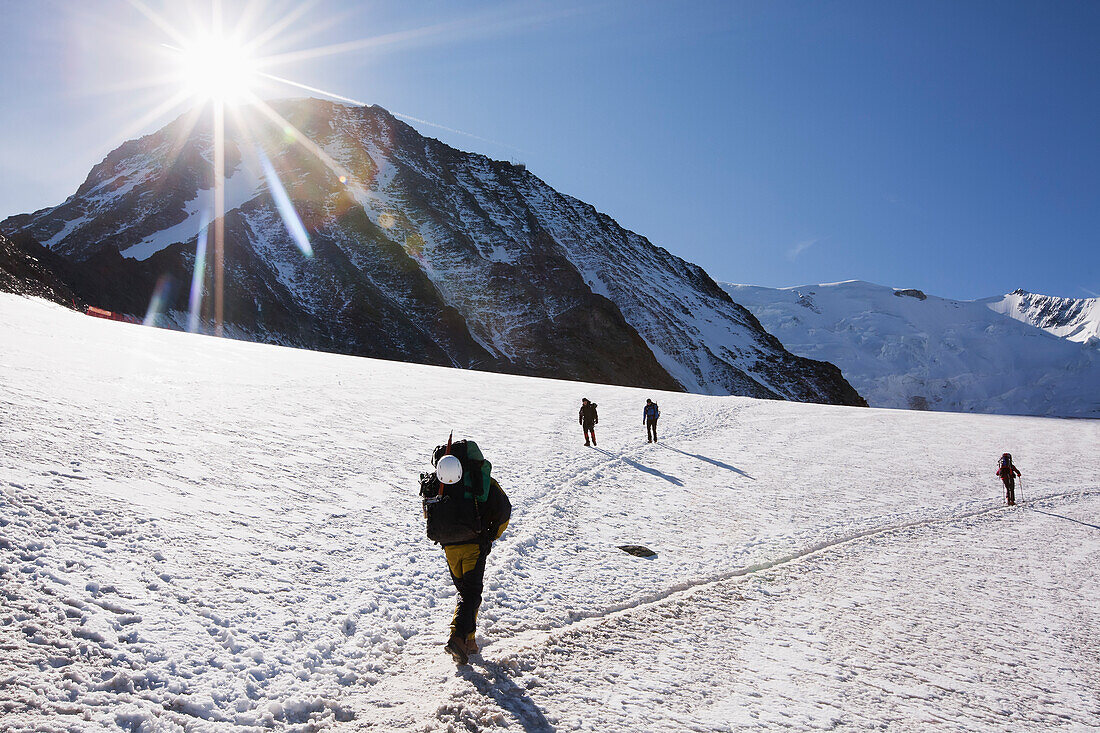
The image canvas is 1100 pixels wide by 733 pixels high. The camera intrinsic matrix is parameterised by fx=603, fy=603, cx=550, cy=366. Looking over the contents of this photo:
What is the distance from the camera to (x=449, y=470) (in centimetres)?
459

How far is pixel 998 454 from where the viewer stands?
20484 millimetres

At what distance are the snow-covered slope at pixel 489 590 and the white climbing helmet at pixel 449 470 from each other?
4.94 feet

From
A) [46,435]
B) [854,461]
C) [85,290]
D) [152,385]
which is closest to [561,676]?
[46,435]

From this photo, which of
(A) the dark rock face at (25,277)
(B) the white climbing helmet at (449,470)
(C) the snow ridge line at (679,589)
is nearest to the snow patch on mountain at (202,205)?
(A) the dark rock face at (25,277)

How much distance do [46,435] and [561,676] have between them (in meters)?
7.43

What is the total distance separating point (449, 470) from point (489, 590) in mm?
2416

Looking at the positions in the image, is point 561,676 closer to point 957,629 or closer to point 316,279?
point 957,629

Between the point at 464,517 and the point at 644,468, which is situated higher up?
the point at 464,517

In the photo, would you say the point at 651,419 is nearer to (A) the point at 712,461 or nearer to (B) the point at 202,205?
(A) the point at 712,461

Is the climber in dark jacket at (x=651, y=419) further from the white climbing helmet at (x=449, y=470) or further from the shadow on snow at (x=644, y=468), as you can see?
the white climbing helmet at (x=449, y=470)

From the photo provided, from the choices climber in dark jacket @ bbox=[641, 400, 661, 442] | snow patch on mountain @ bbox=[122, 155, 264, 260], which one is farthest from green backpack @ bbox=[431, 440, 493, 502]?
snow patch on mountain @ bbox=[122, 155, 264, 260]

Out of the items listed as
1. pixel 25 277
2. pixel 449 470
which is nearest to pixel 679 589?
pixel 449 470

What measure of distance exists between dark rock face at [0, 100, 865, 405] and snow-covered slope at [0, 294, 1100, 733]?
66543mm

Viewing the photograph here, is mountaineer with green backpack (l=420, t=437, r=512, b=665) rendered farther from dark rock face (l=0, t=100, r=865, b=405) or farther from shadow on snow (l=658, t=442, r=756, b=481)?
dark rock face (l=0, t=100, r=865, b=405)
